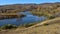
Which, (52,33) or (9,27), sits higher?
(52,33)

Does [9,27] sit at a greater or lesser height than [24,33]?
lesser

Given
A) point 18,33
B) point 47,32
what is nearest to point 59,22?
point 47,32

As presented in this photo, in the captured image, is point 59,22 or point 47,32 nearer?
point 47,32

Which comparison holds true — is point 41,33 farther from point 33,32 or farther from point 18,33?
point 18,33

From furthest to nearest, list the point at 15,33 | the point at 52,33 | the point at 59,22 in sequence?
the point at 59,22
the point at 15,33
the point at 52,33

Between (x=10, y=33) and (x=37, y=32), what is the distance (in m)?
2.50

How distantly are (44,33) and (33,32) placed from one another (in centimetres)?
103

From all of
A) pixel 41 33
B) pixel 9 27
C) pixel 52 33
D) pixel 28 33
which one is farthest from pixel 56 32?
pixel 9 27

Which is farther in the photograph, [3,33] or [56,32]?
[3,33]

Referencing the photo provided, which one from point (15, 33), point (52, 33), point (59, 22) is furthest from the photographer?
point (59, 22)

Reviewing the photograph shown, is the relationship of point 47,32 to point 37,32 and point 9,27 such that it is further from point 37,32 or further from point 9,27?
point 9,27

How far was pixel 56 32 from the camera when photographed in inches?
547

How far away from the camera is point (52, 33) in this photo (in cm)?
1377

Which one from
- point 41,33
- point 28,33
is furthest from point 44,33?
point 28,33
